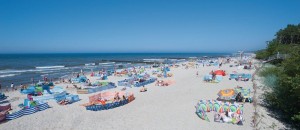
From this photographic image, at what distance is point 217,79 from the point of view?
929 inches

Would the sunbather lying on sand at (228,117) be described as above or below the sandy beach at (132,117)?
above

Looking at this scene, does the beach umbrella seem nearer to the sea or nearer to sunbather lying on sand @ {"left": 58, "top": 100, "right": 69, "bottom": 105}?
sunbather lying on sand @ {"left": 58, "top": 100, "right": 69, "bottom": 105}

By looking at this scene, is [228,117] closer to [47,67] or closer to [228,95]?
[228,95]

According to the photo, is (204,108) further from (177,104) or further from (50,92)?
(50,92)

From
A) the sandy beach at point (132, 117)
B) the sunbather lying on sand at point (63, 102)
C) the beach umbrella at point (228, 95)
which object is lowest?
the sandy beach at point (132, 117)

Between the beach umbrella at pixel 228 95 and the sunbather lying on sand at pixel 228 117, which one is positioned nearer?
the sunbather lying on sand at pixel 228 117

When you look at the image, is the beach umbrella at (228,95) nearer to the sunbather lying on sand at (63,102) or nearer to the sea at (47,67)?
the sunbather lying on sand at (63,102)

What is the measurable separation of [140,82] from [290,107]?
14469 millimetres

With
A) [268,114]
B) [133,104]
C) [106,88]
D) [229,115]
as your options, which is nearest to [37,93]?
[106,88]

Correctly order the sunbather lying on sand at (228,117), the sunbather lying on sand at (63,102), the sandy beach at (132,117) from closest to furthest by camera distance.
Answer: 1. the sandy beach at (132,117)
2. the sunbather lying on sand at (228,117)
3. the sunbather lying on sand at (63,102)

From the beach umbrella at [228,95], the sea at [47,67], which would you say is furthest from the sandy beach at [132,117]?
the sea at [47,67]

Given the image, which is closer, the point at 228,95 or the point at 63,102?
the point at 228,95

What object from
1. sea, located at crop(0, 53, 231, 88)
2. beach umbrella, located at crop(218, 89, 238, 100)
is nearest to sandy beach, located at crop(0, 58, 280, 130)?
beach umbrella, located at crop(218, 89, 238, 100)

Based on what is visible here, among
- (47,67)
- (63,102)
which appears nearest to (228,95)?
(63,102)
